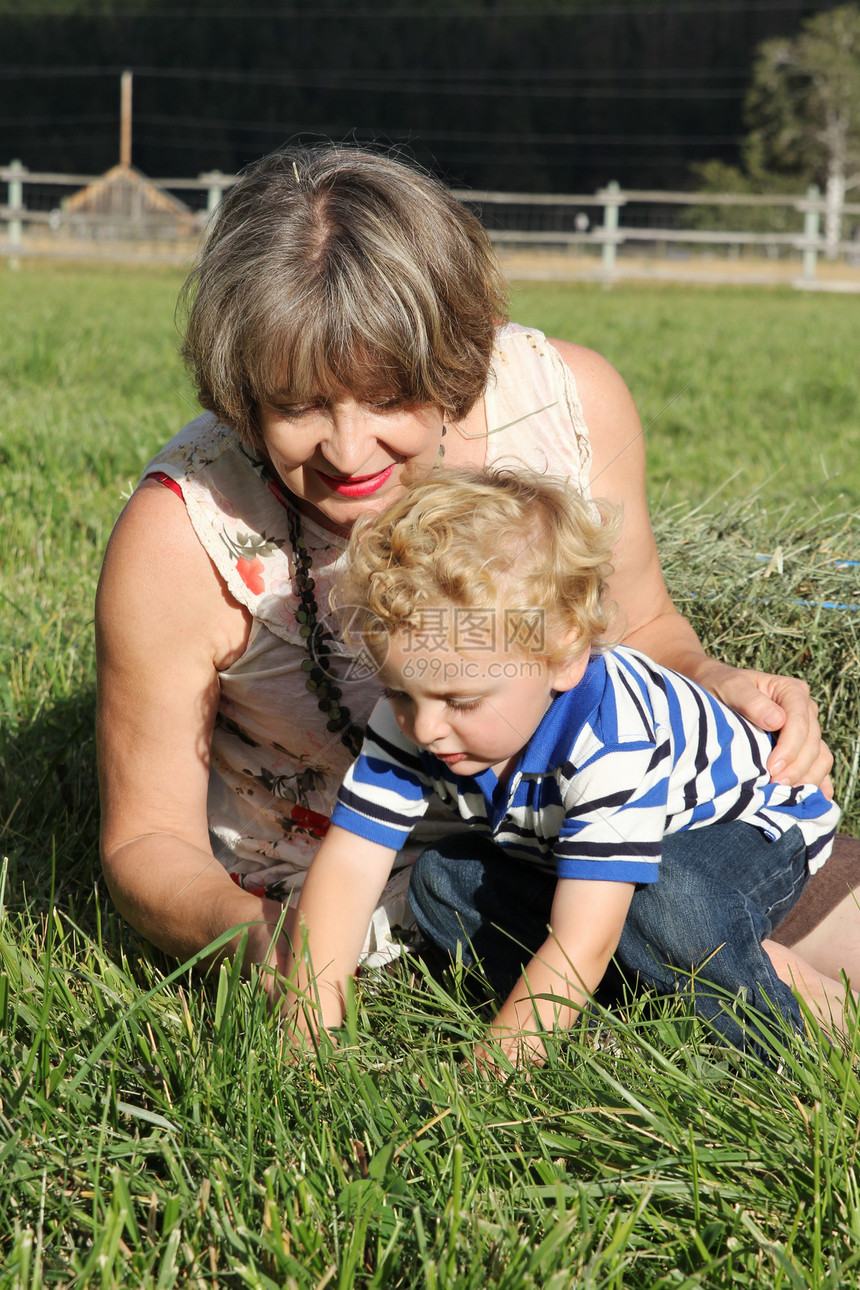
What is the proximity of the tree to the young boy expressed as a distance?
36.7 metres

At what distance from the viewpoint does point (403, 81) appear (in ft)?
163

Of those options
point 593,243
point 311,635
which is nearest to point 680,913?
point 311,635

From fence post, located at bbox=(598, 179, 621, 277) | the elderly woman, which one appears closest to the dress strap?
the elderly woman

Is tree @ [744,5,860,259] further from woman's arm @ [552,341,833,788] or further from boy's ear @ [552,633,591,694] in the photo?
boy's ear @ [552,633,591,694]

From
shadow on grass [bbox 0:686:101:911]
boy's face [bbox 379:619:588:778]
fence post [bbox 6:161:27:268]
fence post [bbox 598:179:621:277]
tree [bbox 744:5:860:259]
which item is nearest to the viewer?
boy's face [bbox 379:619:588:778]

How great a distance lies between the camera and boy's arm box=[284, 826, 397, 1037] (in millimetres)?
1448

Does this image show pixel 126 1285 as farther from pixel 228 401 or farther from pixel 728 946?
pixel 228 401

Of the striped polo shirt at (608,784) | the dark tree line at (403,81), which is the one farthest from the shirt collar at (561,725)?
the dark tree line at (403,81)

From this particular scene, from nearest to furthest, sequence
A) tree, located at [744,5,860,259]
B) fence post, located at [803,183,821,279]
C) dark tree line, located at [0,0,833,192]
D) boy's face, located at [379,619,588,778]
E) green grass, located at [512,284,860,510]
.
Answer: boy's face, located at [379,619,588,778] → green grass, located at [512,284,860,510] → fence post, located at [803,183,821,279] → tree, located at [744,5,860,259] → dark tree line, located at [0,0,833,192]

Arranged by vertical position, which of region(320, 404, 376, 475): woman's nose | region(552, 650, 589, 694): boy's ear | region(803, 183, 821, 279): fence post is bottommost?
region(552, 650, 589, 694): boy's ear

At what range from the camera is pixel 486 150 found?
47531mm

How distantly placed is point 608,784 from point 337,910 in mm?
388

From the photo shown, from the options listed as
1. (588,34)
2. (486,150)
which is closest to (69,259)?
(486,150)

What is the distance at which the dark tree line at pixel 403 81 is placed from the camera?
1845 inches
